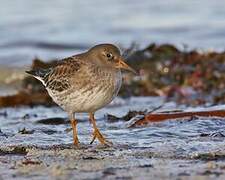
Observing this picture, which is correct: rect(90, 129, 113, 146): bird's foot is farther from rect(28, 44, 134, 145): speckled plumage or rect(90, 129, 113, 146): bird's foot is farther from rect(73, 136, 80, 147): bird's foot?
rect(73, 136, 80, 147): bird's foot

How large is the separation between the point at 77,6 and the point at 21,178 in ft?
42.9

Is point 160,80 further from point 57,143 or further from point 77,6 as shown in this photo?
point 77,6

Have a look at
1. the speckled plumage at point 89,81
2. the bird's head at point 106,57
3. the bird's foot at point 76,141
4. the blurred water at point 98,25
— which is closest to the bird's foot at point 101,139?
the speckled plumage at point 89,81

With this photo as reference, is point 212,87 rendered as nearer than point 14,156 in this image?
No

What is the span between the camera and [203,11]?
16219 mm

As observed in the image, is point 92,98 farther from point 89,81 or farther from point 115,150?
point 115,150

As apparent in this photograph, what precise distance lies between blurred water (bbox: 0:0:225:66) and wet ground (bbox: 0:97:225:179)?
19.2 ft

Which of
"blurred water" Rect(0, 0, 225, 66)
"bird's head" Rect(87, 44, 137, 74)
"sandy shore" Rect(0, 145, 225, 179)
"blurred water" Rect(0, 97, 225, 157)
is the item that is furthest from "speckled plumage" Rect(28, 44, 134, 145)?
"blurred water" Rect(0, 0, 225, 66)

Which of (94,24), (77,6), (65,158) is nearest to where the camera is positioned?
(65,158)

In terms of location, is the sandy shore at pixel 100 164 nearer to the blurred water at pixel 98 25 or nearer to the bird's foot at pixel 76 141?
the bird's foot at pixel 76 141

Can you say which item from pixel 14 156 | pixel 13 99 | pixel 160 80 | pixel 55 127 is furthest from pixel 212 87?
pixel 14 156

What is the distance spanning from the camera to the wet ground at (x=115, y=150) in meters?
4.51

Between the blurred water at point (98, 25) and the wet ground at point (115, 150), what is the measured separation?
5.86 meters

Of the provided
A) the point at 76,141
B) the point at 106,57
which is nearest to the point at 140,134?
the point at 76,141
